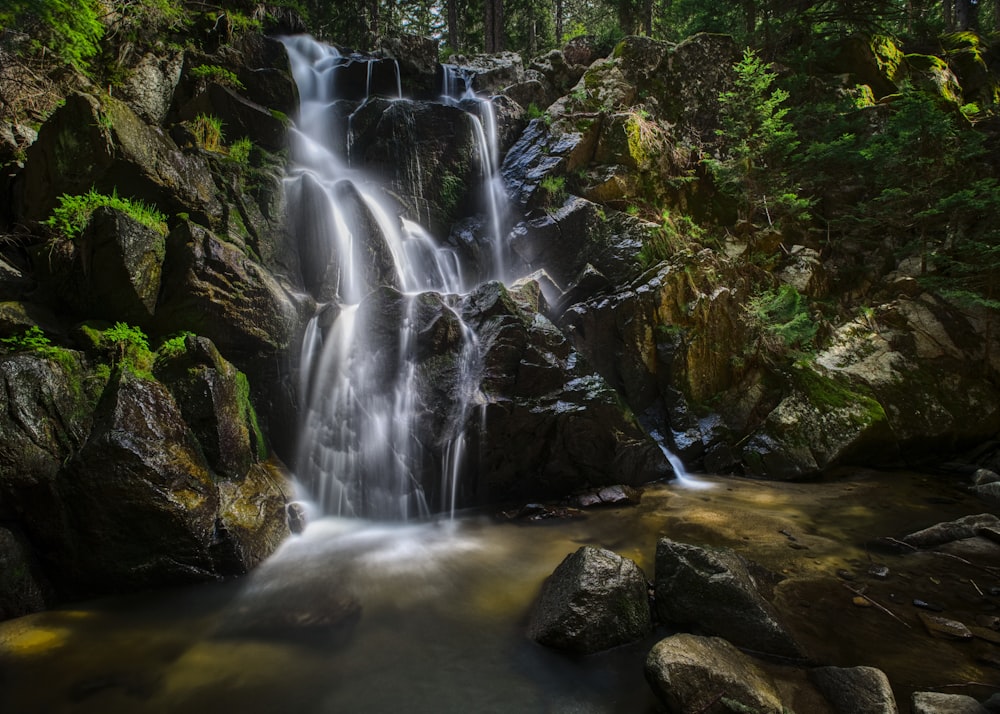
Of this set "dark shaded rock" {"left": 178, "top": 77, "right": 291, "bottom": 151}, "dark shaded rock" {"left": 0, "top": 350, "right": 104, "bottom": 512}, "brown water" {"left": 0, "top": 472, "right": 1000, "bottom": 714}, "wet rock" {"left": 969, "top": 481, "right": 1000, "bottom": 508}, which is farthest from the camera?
"dark shaded rock" {"left": 178, "top": 77, "right": 291, "bottom": 151}

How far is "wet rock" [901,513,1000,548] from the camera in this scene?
5125 mm

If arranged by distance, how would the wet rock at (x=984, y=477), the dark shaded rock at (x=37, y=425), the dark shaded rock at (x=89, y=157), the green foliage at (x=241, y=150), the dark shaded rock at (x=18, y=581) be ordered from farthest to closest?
the green foliage at (x=241, y=150) < the wet rock at (x=984, y=477) < the dark shaded rock at (x=89, y=157) < the dark shaded rock at (x=37, y=425) < the dark shaded rock at (x=18, y=581)

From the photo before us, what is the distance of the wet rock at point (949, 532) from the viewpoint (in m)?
5.12

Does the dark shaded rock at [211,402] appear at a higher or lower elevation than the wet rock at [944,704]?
higher

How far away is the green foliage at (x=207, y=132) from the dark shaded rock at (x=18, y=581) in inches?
295

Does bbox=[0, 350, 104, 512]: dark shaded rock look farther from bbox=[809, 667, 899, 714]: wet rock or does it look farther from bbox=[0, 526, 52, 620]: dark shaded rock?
bbox=[809, 667, 899, 714]: wet rock

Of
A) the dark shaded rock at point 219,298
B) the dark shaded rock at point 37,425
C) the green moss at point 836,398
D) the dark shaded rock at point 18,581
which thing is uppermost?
the dark shaded rock at point 219,298

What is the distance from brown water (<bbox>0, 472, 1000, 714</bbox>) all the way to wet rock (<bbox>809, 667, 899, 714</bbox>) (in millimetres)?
117

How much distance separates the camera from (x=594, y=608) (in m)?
3.77

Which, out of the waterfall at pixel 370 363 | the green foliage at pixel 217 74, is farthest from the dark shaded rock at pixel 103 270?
the green foliage at pixel 217 74

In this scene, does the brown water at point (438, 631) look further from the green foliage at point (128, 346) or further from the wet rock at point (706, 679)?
the green foliage at point (128, 346)

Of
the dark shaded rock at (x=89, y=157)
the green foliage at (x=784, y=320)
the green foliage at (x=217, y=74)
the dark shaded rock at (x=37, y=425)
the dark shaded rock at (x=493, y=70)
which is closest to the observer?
the dark shaded rock at (x=37, y=425)

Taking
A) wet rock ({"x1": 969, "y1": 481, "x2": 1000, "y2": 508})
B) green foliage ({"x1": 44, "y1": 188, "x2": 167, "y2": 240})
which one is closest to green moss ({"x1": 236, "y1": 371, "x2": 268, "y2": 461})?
green foliage ({"x1": 44, "y1": 188, "x2": 167, "y2": 240})

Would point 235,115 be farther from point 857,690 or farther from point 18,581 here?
point 857,690
